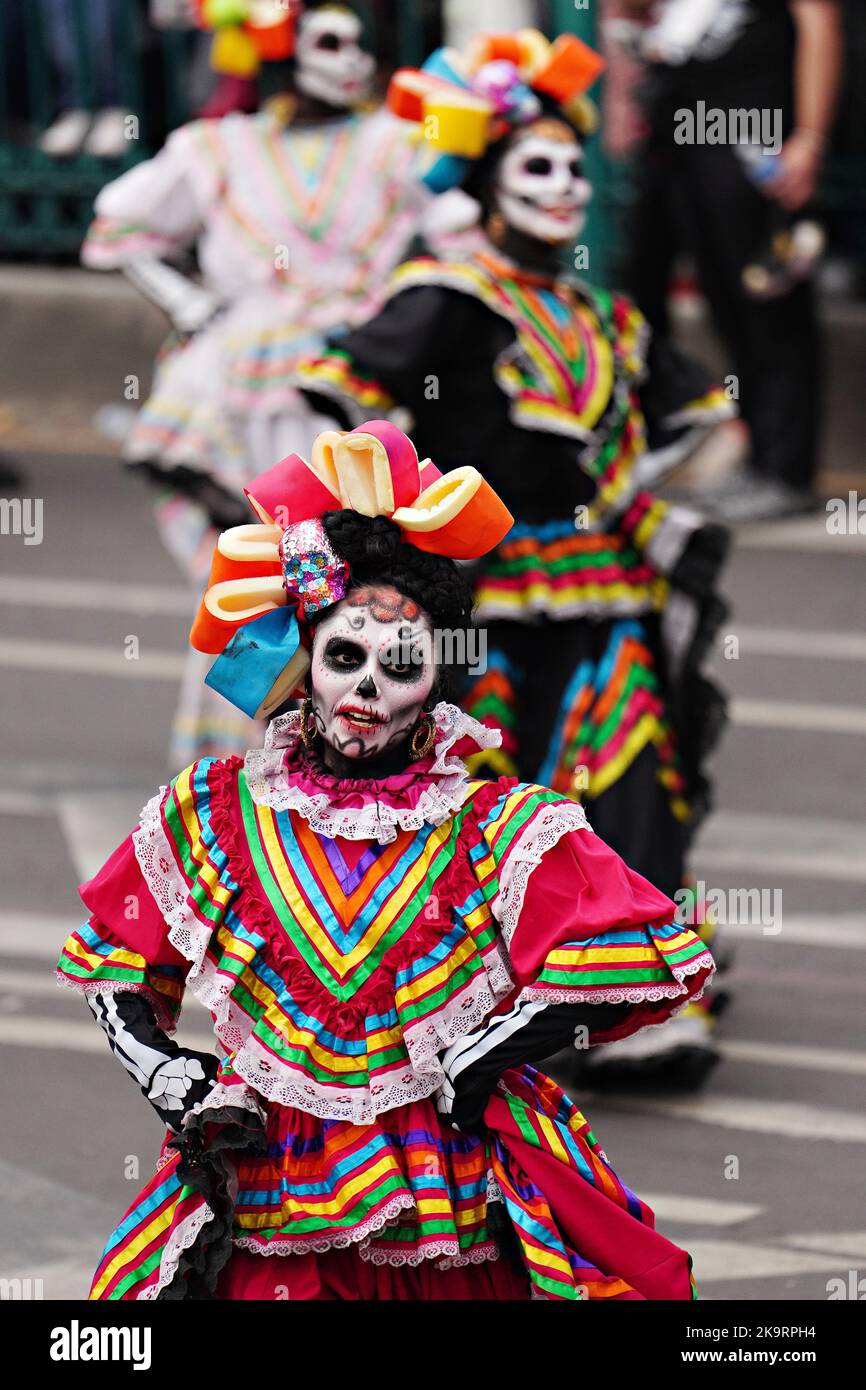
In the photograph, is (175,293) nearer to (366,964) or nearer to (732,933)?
(732,933)

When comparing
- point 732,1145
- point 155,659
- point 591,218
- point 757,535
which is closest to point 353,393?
point 732,1145

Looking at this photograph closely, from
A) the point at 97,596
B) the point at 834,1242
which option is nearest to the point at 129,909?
the point at 834,1242

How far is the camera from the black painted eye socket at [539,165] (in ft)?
24.5

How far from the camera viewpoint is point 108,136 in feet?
51.3

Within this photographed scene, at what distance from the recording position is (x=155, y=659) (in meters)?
11.6

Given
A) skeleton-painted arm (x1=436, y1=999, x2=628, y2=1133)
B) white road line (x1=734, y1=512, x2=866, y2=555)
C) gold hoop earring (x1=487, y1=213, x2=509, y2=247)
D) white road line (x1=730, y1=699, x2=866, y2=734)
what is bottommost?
skeleton-painted arm (x1=436, y1=999, x2=628, y2=1133)

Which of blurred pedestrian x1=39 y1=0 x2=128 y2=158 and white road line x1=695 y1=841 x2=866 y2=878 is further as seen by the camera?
blurred pedestrian x1=39 y1=0 x2=128 y2=158

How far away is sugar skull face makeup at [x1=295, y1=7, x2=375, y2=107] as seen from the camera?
9.54 meters

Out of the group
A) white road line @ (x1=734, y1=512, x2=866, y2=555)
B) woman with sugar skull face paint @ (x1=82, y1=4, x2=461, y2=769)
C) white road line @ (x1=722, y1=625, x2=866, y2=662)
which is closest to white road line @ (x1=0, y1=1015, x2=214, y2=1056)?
woman with sugar skull face paint @ (x1=82, y1=4, x2=461, y2=769)

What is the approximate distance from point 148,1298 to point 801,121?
959cm

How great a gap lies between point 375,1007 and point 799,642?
726 centimetres

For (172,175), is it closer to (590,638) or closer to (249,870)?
(590,638)

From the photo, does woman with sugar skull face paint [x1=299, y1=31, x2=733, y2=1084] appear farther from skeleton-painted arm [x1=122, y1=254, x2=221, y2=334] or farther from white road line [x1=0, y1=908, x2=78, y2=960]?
skeleton-painted arm [x1=122, y1=254, x2=221, y2=334]

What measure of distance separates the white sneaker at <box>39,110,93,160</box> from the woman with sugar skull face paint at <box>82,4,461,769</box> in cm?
606
